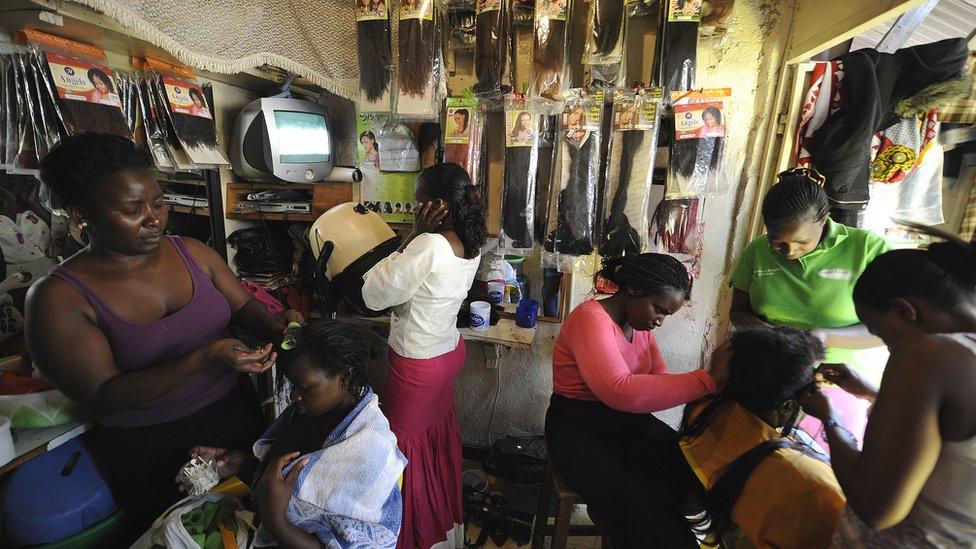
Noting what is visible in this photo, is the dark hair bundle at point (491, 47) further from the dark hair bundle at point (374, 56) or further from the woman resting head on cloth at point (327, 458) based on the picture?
the woman resting head on cloth at point (327, 458)

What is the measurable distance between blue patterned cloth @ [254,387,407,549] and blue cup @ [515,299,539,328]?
1.01m

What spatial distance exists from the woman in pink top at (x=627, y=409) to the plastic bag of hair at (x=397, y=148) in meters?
1.20

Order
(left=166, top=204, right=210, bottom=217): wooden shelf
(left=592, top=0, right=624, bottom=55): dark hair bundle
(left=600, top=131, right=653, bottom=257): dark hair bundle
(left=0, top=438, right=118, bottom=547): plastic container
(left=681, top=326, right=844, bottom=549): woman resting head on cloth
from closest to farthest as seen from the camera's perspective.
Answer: (left=681, top=326, right=844, bottom=549): woman resting head on cloth → (left=0, top=438, right=118, bottom=547): plastic container → (left=592, top=0, right=624, bottom=55): dark hair bundle → (left=600, top=131, right=653, bottom=257): dark hair bundle → (left=166, top=204, right=210, bottom=217): wooden shelf

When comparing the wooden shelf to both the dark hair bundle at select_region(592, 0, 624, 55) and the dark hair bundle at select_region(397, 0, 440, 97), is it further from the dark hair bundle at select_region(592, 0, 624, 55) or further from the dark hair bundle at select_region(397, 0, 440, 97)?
the dark hair bundle at select_region(592, 0, 624, 55)

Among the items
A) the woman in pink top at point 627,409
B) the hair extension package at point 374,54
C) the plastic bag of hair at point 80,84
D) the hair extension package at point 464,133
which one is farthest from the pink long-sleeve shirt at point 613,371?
the plastic bag of hair at point 80,84

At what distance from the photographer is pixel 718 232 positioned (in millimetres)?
1853

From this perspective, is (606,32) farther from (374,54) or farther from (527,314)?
(527,314)

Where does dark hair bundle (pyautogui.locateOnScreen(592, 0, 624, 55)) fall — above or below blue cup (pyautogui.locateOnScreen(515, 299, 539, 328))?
above

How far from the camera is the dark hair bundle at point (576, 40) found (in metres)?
1.58

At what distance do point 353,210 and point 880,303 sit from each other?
1788 millimetres

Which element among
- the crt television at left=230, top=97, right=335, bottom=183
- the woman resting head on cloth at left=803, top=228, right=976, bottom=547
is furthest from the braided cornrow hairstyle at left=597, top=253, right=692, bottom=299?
the crt television at left=230, top=97, right=335, bottom=183

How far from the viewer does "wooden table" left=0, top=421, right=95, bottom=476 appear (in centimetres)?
101

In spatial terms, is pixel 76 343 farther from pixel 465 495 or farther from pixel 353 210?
pixel 465 495

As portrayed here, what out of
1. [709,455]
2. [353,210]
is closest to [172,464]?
[353,210]
